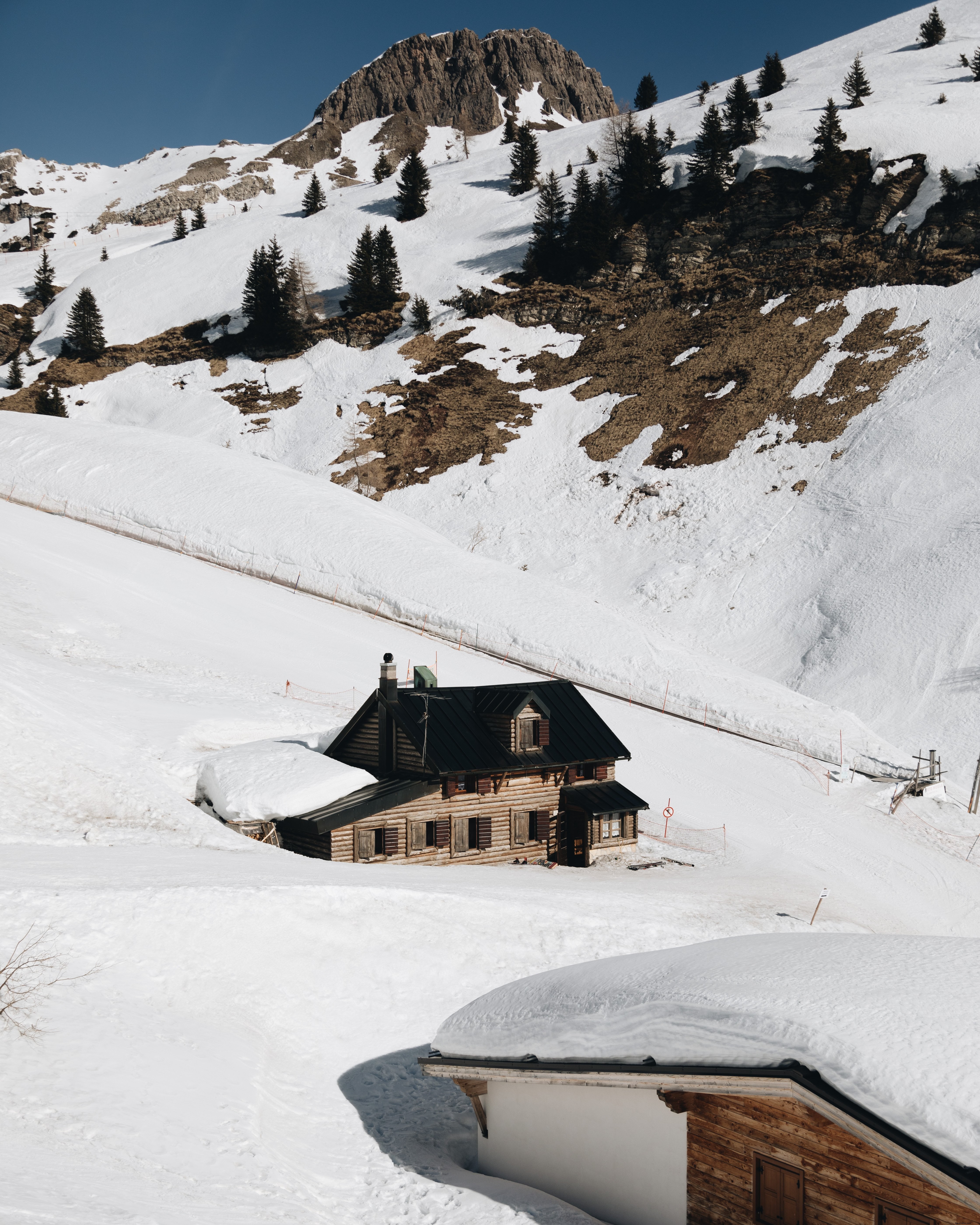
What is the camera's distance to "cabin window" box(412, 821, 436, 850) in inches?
1031

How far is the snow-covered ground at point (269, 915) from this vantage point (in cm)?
1120

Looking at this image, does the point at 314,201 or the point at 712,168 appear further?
the point at 314,201

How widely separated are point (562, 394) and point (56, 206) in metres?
140

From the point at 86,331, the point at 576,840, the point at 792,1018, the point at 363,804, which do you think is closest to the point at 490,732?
the point at 576,840

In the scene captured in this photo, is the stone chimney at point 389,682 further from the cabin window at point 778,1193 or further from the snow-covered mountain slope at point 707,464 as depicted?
the cabin window at point 778,1193

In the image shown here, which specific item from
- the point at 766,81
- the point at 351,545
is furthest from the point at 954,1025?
the point at 766,81

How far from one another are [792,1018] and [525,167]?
4295 inches

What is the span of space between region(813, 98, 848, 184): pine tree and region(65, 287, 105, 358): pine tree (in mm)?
64392

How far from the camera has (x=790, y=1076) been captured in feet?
27.5

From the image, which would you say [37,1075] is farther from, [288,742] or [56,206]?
[56,206]

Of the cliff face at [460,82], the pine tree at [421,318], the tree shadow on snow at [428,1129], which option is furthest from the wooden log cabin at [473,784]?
the cliff face at [460,82]

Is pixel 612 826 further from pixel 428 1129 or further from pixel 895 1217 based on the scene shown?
pixel 895 1217

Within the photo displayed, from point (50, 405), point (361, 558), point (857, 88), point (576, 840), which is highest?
point (857, 88)

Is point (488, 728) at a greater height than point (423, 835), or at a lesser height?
greater
